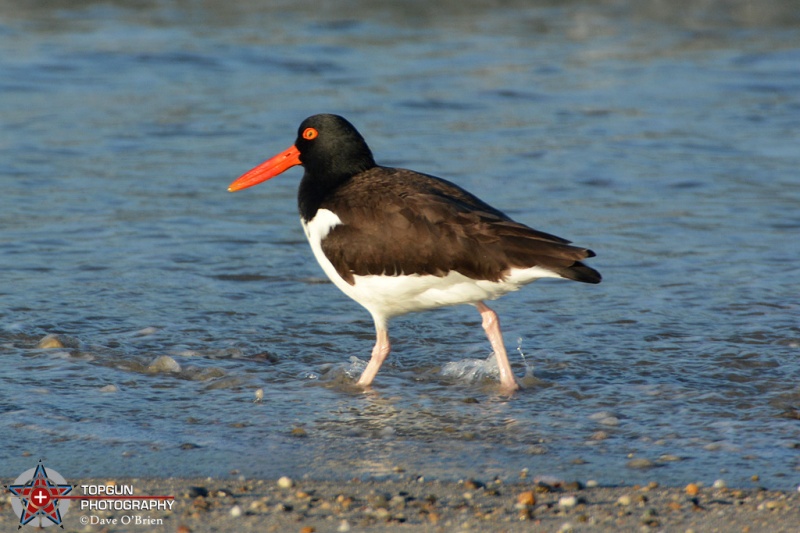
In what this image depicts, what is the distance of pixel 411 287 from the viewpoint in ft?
17.3

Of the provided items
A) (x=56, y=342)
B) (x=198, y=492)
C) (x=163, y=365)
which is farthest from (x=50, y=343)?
(x=198, y=492)

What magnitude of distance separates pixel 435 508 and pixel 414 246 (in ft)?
4.96

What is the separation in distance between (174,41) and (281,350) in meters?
9.26

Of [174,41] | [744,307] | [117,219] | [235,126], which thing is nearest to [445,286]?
[744,307]

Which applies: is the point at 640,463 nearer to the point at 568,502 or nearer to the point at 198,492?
the point at 568,502

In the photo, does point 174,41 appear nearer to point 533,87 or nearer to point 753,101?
point 533,87

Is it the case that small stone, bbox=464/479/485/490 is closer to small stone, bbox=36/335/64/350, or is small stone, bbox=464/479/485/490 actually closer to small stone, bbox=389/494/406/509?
small stone, bbox=389/494/406/509

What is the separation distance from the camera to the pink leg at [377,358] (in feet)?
18.0

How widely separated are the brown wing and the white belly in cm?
4

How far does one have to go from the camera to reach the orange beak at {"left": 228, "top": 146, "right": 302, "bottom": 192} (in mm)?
6039

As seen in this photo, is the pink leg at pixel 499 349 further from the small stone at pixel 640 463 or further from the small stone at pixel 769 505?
the small stone at pixel 769 505

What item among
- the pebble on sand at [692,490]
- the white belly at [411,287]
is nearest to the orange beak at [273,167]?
the white belly at [411,287]

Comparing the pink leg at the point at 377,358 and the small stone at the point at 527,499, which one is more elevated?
the pink leg at the point at 377,358

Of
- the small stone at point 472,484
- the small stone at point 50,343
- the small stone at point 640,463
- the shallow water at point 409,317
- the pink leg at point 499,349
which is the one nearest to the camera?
the small stone at point 472,484
